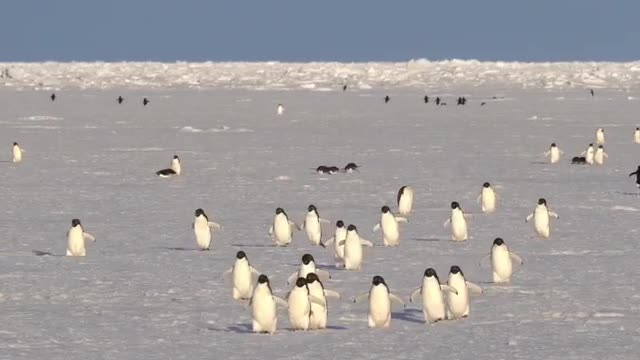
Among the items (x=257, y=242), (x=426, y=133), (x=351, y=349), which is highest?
(x=426, y=133)

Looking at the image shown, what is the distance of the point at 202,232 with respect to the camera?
1484 centimetres

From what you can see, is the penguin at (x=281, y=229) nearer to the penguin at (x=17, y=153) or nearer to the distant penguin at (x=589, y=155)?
the distant penguin at (x=589, y=155)

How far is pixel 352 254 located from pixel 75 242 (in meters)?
3.06

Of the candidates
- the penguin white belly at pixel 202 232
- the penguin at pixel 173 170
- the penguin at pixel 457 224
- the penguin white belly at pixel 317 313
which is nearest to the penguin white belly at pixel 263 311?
the penguin white belly at pixel 317 313

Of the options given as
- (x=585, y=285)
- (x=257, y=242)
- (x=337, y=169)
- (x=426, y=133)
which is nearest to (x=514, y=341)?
(x=585, y=285)

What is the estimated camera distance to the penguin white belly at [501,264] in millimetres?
12281

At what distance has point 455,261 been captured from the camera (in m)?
14.0

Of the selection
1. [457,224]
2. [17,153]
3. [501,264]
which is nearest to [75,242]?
[457,224]

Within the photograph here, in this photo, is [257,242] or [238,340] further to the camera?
[257,242]

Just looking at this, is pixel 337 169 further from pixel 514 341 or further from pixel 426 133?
pixel 514 341

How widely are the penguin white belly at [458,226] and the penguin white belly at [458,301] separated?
4.62 meters

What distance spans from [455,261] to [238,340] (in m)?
4.59

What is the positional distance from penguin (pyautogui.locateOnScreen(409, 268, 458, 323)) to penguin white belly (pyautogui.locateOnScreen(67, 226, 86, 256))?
4.90 m

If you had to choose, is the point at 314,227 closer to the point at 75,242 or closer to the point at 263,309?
the point at 75,242
